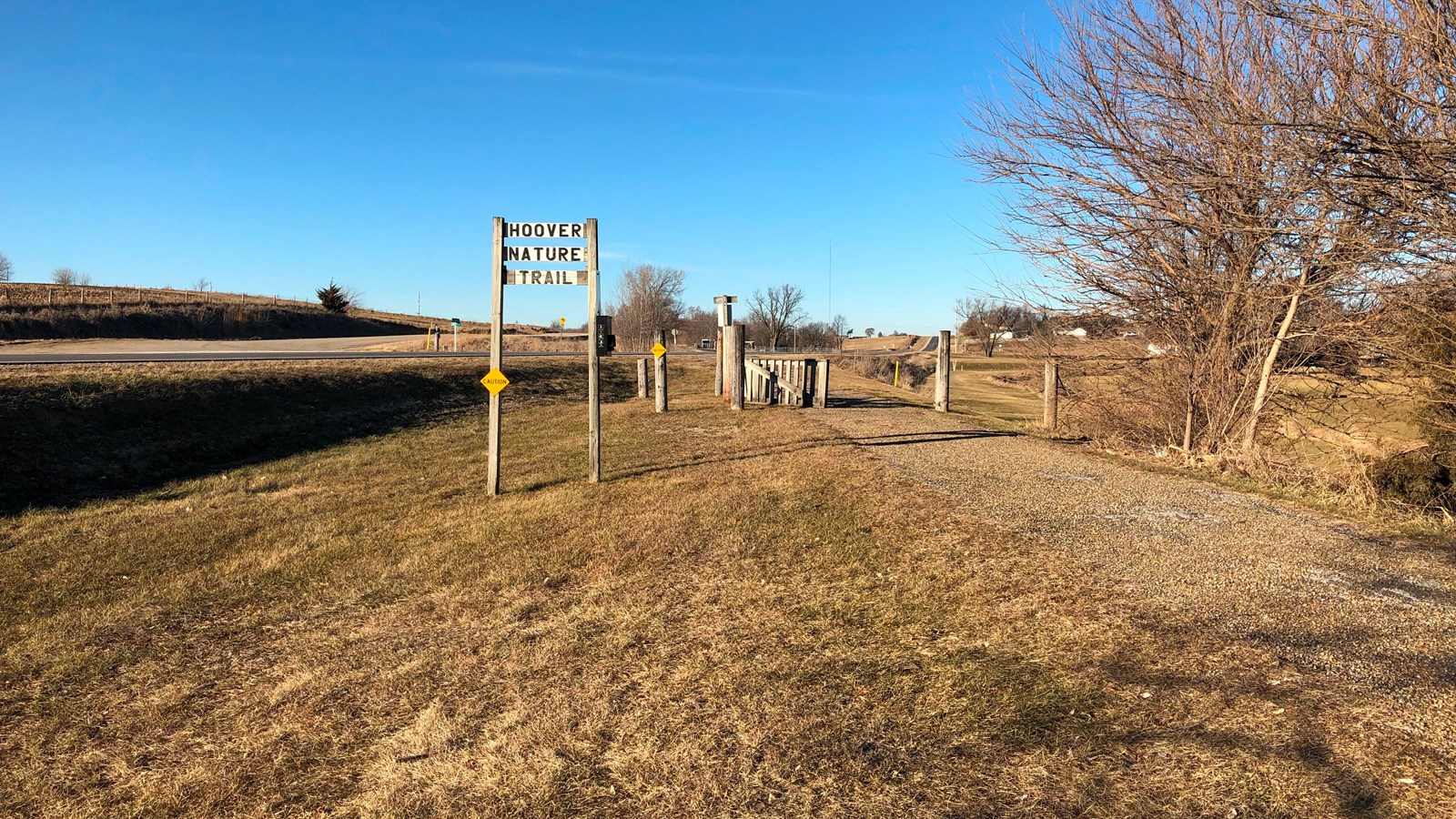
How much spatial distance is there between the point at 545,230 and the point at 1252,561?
7.02 meters

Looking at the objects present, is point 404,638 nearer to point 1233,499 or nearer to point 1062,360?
point 1233,499

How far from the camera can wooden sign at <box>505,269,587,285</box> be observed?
874 cm

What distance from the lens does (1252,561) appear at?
211 inches

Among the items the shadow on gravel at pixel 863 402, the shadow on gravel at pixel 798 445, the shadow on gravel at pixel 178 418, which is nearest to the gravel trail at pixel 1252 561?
the shadow on gravel at pixel 798 445

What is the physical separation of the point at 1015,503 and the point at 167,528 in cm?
811

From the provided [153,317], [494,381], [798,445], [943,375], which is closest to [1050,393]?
[943,375]

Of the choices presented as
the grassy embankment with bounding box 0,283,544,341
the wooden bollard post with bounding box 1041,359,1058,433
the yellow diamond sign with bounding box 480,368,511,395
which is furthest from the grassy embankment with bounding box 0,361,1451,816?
the grassy embankment with bounding box 0,283,544,341

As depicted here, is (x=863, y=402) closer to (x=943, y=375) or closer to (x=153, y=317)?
(x=943, y=375)

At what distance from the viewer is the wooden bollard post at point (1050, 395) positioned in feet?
42.8

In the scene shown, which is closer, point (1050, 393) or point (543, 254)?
point (543, 254)

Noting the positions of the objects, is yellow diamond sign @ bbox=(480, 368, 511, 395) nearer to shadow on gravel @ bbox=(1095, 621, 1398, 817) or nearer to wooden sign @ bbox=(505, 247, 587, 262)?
wooden sign @ bbox=(505, 247, 587, 262)

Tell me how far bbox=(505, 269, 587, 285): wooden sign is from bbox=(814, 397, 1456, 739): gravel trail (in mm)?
4021

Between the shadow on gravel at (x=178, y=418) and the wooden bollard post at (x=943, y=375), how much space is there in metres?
10.1

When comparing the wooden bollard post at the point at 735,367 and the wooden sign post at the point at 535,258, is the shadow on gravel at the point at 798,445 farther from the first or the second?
the wooden bollard post at the point at 735,367
